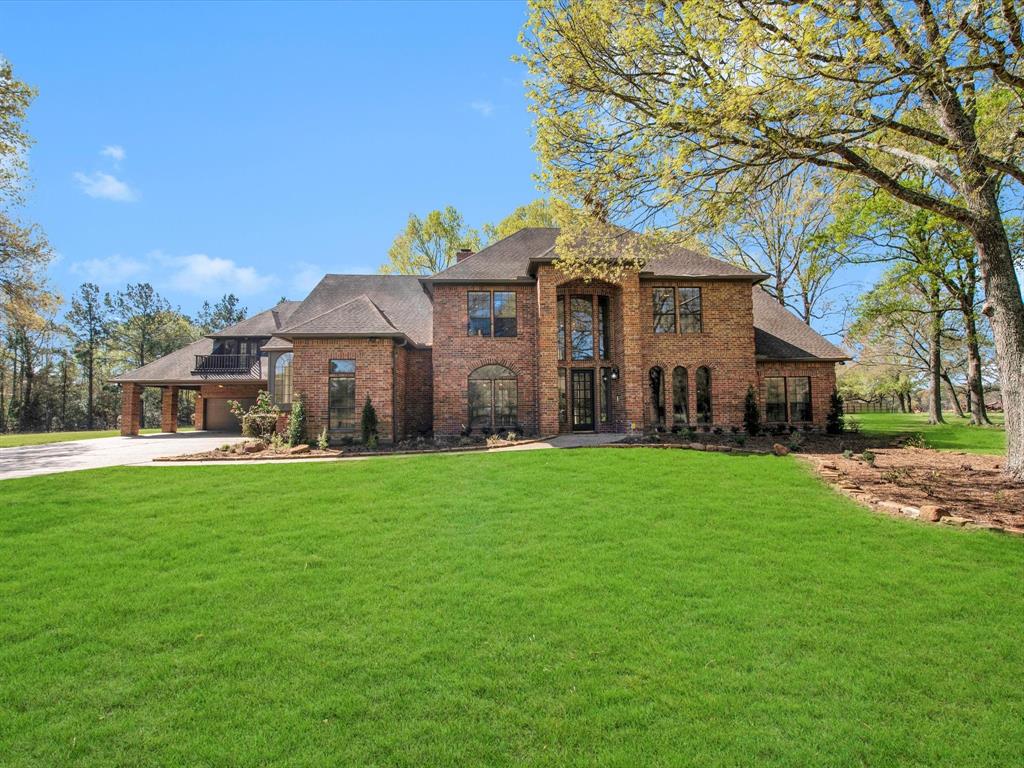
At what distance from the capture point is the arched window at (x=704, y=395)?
16.8m

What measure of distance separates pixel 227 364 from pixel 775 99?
80.7 feet

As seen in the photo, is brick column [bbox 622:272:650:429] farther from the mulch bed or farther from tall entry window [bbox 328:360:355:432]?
tall entry window [bbox 328:360:355:432]

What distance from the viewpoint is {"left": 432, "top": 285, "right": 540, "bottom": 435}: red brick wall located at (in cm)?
1634

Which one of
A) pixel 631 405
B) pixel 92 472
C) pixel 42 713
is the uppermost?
pixel 631 405

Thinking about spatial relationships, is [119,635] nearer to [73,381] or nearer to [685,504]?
[685,504]

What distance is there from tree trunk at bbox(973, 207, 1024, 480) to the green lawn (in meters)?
3.78

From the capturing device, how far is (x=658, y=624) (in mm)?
4219

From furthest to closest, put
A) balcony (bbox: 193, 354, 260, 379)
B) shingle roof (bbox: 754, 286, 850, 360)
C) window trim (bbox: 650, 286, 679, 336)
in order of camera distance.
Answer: balcony (bbox: 193, 354, 260, 379) < shingle roof (bbox: 754, 286, 850, 360) < window trim (bbox: 650, 286, 679, 336)

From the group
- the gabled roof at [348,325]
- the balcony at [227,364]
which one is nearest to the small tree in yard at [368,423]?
the gabled roof at [348,325]

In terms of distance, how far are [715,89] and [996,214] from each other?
585 cm

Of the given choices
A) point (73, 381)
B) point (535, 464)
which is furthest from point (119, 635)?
point (73, 381)

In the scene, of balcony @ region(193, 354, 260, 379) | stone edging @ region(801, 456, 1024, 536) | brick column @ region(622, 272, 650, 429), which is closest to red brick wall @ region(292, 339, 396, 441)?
brick column @ region(622, 272, 650, 429)

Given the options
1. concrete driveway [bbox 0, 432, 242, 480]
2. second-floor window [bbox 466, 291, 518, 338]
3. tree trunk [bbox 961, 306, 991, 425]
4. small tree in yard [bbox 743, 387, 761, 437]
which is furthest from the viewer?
tree trunk [bbox 961, 306, 991, 425]

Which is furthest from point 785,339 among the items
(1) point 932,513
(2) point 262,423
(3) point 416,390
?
(2) point 262,423
